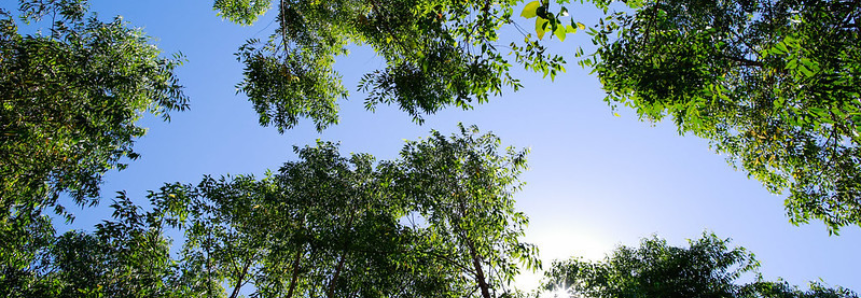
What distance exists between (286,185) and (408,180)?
13.4 ft

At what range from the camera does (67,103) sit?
7027 mm

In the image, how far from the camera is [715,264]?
16234 mm

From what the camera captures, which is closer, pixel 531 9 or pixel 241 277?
pixel 531 9

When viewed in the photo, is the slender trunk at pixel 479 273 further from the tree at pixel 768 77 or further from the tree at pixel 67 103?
the tree at pixel 67 103

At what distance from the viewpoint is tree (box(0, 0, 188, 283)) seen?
6.34 m

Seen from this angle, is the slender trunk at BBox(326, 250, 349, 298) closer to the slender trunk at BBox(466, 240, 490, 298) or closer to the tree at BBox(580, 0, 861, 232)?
the slender trunk at BBox(466, 240, 490, 298)

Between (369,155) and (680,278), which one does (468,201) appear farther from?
(680,278)

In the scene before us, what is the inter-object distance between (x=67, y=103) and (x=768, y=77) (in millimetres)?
13793

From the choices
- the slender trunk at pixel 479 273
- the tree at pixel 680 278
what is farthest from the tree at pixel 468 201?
the tree at pixel 680 278

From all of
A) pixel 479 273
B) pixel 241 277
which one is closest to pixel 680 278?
pixel 479 273

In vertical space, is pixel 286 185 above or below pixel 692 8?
below

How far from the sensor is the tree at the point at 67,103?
6336mm

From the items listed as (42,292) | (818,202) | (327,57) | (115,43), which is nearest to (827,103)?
(818,202)

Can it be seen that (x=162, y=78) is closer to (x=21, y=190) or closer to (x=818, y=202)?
(x=21, y=190)
